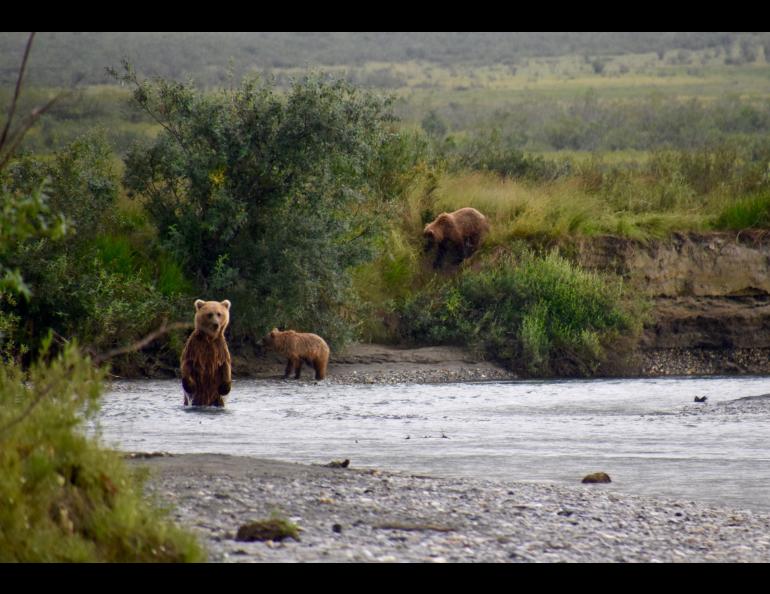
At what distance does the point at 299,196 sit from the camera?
19875 mm

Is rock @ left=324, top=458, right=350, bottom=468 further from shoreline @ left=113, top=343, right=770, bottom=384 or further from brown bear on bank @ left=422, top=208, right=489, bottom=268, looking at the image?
brown bear on bank @ left=422, top=208, right=489, bottom=268

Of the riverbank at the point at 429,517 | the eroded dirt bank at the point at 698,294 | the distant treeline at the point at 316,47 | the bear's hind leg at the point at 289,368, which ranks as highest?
the distant treeline at the point at 316,47

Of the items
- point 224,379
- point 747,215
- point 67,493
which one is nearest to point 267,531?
point 67,493

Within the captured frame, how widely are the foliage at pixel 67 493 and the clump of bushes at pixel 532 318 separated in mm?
14246

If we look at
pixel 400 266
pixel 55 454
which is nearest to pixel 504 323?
pixel 400 266

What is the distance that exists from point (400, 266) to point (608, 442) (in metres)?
9.15

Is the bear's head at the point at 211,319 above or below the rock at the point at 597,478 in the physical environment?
above

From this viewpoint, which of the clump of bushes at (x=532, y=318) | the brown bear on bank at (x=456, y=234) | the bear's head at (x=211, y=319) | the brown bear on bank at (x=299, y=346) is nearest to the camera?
the bear's head at (x=211, y=319)

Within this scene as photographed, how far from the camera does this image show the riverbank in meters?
7.81

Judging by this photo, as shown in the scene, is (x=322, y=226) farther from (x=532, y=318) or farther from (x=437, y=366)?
(x=532, y=318)

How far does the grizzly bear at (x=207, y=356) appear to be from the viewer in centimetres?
1516

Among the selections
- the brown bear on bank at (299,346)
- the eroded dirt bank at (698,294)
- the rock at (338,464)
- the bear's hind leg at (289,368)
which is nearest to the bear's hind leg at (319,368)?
the brown bear on bank at (299,346)

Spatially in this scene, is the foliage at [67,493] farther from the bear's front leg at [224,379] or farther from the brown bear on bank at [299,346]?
the brown bear on bank at [299,346]

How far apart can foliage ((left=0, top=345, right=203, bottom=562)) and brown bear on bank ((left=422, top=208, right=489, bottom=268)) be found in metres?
15.2
